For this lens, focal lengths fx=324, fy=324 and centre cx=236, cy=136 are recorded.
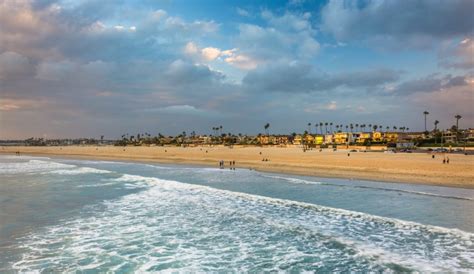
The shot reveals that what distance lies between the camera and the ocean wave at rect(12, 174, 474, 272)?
8.90 meters

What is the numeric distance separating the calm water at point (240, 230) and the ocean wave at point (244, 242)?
0.03m

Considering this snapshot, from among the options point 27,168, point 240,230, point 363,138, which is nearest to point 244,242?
point 240,230

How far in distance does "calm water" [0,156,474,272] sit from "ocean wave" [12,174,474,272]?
1.3 inches

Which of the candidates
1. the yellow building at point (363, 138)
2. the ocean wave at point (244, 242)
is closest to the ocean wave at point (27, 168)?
the ocean wave at point (244, 242)

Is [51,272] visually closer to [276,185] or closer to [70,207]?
[70,207]

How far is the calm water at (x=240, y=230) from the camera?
9086 millimetres

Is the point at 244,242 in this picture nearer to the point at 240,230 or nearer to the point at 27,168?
the point at 240,230

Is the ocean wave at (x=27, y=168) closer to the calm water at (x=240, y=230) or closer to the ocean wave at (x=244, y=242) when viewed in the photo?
the calm water at (x=240, y=230)

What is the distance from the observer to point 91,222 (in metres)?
13.8

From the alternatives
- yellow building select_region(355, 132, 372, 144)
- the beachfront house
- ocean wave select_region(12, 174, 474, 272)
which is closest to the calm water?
ocean wave select_region(12, 174, 474, 272)

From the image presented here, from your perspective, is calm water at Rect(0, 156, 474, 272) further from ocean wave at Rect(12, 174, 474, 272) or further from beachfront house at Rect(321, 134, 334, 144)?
beachfront house at Rect(321, 134, 334, 144)

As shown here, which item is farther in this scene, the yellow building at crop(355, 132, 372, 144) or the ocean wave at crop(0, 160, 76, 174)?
the yellow building at crop(355, 132, 372, 144)

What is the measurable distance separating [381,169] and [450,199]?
1413 cm

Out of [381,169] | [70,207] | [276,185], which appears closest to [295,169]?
[381,169]
